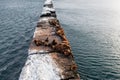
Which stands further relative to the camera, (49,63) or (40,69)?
(49,63)

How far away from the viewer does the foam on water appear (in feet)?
27.9

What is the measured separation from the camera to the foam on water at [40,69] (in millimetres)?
8492

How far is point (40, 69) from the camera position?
916 centimetres

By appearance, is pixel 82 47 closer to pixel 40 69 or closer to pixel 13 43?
pixel 13 43

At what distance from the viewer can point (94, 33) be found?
24188 mm

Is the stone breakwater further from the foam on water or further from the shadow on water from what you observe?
the shadow on water

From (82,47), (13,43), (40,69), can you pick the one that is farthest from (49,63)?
(13,43)

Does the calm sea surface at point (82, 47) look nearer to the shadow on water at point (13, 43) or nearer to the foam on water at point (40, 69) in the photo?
the shadow on water at point (13, 43)

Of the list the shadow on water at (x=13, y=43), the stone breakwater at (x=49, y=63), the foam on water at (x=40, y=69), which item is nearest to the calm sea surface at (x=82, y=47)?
the shadow on water at (x=13, y=43)

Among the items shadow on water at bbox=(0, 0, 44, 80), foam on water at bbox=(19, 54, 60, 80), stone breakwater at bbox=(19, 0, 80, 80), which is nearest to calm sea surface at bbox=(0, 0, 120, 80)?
shadow on water at bbox=(0, 0, 44, 80)

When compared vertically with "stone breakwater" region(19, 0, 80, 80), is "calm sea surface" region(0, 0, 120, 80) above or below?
below

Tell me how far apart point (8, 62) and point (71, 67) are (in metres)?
6.84

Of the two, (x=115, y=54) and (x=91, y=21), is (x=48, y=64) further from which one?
(x=91, y=21)

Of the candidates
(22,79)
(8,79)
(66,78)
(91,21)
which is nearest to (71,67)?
(66,78)
